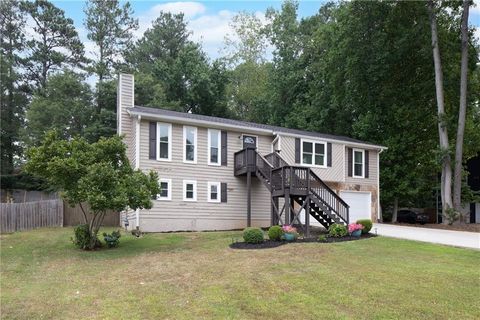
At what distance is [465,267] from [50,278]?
962 centimetres

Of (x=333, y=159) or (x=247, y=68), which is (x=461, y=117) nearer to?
(x=333, y=159)

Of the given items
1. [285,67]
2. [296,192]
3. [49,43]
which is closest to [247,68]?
[285,67]

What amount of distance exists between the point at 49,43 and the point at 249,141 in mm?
24231

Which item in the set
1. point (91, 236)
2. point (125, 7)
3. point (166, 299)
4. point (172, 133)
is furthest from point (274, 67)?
point (166, 299)

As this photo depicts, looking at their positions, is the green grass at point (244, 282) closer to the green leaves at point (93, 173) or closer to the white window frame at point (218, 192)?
the green leaves at point (93, 173)

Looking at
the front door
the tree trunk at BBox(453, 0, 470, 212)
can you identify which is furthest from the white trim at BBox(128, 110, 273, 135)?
the tree trunk at BBox(453, 0, 470, 212)

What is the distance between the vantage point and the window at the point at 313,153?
72.9 feet

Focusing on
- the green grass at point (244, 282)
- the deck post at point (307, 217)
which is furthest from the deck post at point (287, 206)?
Result: the green grass at point (244, 282)

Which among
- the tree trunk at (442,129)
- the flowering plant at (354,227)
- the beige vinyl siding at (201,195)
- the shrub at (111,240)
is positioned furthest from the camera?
the tree trunk at (442,129)

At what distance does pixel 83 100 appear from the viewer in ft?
107

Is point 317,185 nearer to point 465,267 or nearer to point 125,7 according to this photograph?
point 465,267

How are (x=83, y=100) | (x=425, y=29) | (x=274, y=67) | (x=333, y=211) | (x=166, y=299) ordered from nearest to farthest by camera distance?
(x=166, y=299)
(x=333, y=211)
(x=425, y=29)
(x=83, y=100)
(x=274, y=67)

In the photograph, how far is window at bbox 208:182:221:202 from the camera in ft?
66.0

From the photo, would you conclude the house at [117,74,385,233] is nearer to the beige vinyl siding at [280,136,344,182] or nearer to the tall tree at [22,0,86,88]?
the beige vinyl siding at [280,136,344,182]
